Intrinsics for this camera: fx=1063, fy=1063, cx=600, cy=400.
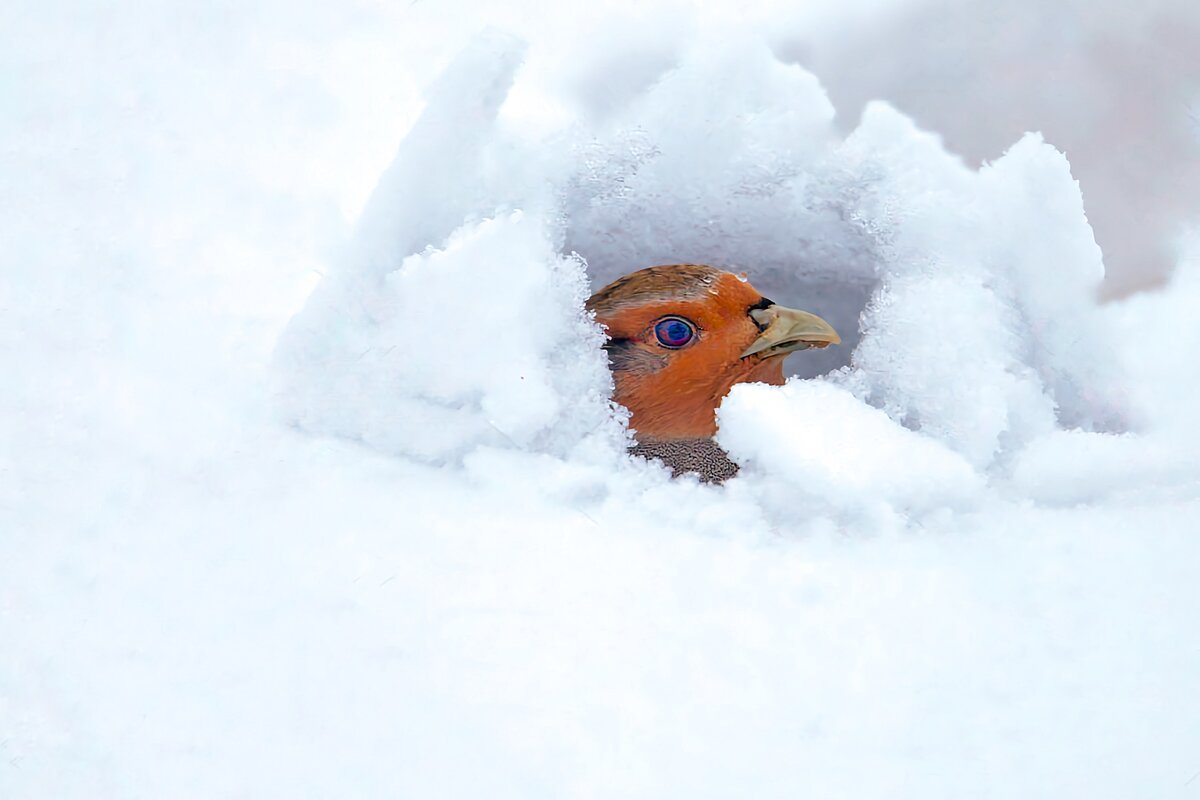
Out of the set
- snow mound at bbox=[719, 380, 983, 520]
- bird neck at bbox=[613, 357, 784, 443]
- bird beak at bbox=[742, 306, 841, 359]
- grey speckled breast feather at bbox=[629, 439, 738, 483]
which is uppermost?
bird beak at bbox=[742, 306, 841, 359]

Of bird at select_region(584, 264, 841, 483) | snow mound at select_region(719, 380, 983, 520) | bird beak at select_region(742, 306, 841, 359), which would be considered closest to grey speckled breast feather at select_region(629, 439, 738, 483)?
bird at select_region(584, 264, 841, 483)

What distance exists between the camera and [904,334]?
Result: 74.0 inches

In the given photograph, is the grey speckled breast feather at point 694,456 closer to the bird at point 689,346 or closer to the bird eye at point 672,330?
the bird at point 689,346

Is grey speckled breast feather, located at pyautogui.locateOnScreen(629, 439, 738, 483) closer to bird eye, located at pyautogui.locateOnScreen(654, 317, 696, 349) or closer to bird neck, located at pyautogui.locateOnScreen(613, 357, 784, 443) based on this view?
bird neck, located at pyautogui.locateOnScreen(613, 357, 784, 443)

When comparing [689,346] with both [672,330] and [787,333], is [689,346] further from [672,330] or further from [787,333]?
[787,333]

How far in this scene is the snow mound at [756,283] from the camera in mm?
1420

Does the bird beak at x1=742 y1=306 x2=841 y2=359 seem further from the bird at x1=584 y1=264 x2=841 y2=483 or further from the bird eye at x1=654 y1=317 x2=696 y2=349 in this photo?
the bird eye at x1=654 y1=317 x2=696 y2=349

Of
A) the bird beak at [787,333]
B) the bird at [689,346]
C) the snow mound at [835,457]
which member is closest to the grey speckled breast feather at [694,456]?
the bird at [689,346]

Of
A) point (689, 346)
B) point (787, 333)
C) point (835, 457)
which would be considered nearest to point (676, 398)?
point (689, 346)

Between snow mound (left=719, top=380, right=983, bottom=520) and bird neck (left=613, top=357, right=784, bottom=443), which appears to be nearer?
snow mound (left=719, top=380, right=983, bottom=520)

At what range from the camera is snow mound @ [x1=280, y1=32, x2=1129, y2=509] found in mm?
1420

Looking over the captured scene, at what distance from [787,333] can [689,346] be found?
0.60ft

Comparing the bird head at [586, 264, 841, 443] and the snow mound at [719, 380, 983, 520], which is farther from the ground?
the bird head at [586, 264, 841, 443]

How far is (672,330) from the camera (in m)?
1.98
